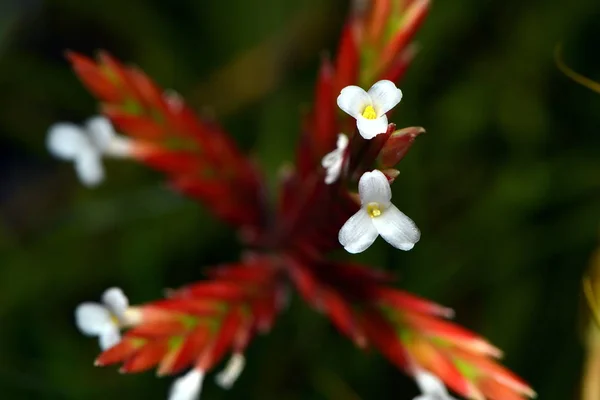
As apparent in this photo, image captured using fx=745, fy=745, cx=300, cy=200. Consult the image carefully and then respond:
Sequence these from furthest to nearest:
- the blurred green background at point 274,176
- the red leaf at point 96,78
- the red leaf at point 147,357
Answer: the blurred green background at point 274,176 → the red leaf at point 96,78 → the red leaf at point 147,357

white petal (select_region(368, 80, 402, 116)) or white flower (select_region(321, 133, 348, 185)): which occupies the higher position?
white flower (select_region(321, 133, 348, 185))

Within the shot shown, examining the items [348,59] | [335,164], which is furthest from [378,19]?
[335,164]

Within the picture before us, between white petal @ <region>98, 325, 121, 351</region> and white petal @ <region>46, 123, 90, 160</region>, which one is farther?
white petal @ <region>46, 123, 90, 160</region>

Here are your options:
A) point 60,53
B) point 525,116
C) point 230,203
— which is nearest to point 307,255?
point 230,203

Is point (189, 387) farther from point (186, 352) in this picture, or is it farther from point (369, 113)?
point (369, 113)

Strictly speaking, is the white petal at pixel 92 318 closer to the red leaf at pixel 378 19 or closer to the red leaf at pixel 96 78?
the red leaf at pixel 96 78

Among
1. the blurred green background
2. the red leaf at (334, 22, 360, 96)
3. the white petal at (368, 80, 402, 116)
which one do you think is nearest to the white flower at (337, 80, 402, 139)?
the white petal at (368, 80, 402, 116)

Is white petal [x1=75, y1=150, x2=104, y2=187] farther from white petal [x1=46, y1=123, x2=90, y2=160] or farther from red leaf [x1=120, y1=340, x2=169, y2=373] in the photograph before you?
red leaf [x1=120, y1=340, x2=169, y2=373]

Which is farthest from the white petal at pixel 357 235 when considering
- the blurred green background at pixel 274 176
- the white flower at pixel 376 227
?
the blurred green background at pixel 274 176
